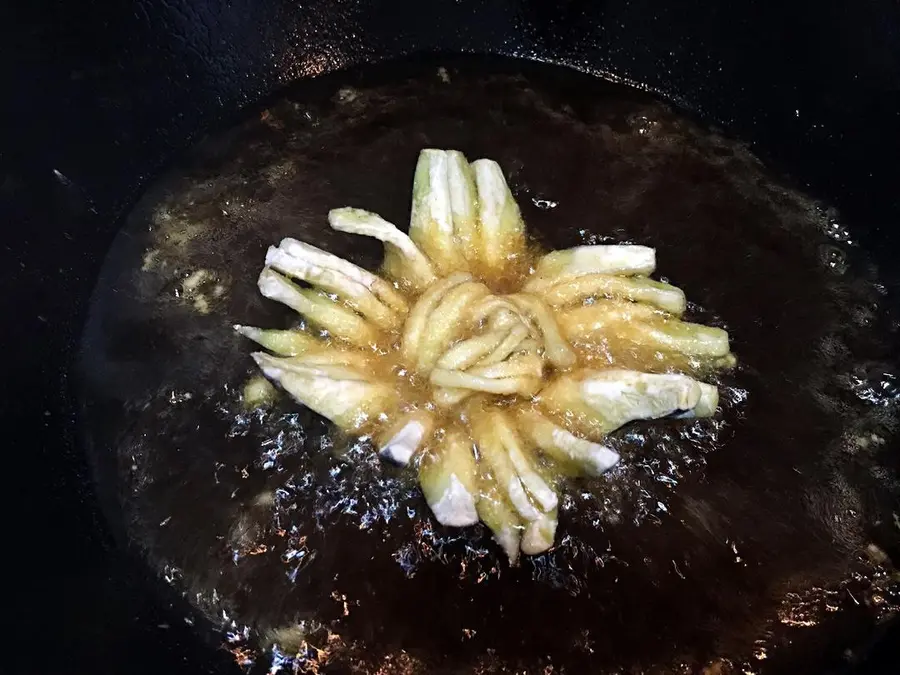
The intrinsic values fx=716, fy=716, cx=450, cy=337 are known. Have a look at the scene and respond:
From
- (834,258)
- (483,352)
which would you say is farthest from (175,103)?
(834,258)

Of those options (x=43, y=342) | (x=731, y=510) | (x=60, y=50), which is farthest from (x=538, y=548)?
(x=60, y=50)

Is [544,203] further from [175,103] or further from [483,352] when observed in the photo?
[175,103]

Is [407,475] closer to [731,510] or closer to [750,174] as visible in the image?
[731,510]

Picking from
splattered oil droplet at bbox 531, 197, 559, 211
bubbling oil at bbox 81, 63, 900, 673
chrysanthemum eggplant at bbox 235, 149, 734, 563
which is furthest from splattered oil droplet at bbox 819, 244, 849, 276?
splattered oil droplet at bbox 531, 197, 559, 211

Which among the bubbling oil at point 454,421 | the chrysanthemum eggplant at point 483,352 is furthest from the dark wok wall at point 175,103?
the chrysanthemum eggplant at point 483,352

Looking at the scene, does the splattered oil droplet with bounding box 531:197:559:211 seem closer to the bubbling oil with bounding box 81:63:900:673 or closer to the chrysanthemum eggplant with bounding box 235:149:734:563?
the bubbling oil with bounding box 81:63:900:673

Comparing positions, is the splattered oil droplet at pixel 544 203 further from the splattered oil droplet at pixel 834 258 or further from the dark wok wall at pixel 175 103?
the splattered oil droplet at pixel 834 258
